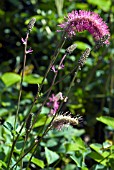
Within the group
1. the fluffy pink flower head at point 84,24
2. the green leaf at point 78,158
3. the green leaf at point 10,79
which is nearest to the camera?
the fluffy pink flower head at point 84,24

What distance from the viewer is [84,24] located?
141 centimetres

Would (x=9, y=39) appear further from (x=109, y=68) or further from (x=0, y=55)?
(x=109, y=68)

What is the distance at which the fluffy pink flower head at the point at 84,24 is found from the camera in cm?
140

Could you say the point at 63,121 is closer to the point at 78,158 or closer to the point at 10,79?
the point at 78,158

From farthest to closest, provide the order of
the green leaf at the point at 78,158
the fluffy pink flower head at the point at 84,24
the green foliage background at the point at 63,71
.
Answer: the green foliage background at the point at 63,71 < the green leaf at the point at 78,158 < the fluffy pink flower head at the point at 84,24

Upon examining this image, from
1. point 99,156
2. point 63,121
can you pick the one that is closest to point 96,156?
point 99,156

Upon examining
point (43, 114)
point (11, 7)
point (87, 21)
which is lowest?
point (43, 114)

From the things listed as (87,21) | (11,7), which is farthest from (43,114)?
(11,7)

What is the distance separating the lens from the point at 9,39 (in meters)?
3.35

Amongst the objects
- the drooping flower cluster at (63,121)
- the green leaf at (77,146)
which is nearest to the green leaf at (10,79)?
the green leaf at (77,146)

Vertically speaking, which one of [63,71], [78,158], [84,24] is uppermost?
[63,71]

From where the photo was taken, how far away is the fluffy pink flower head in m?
1.40

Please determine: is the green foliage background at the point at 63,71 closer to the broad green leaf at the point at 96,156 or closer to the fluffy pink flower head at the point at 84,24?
the broad green leaf at the point at 96,156

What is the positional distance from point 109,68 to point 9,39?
85 cm
